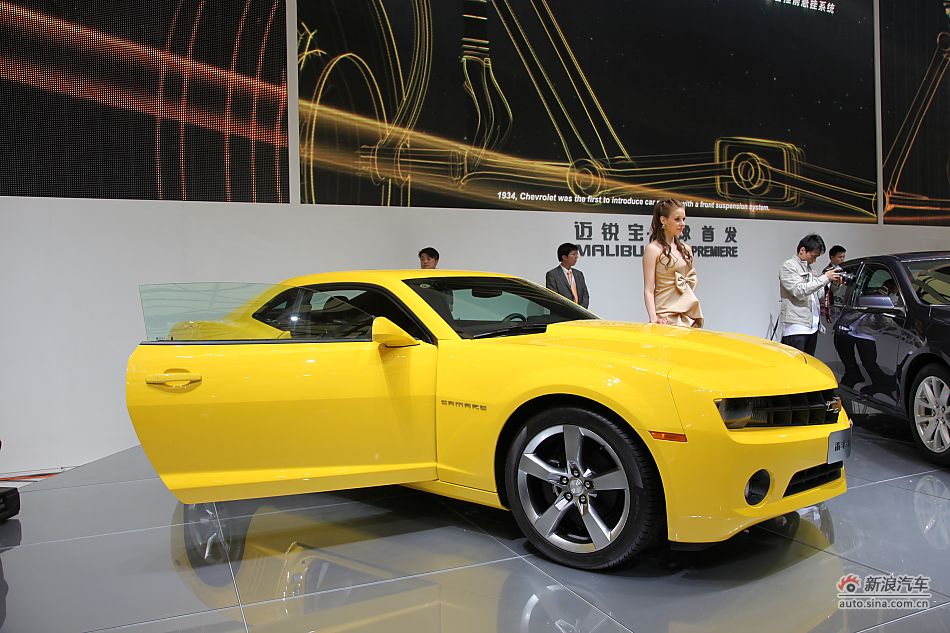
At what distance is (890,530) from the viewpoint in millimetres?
2943

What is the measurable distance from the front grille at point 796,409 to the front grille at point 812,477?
0.18m

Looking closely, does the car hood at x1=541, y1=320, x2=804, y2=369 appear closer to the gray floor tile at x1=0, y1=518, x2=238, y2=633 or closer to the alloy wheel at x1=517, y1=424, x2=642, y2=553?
the alloy wheel at x1=517, y1=424, x2=642, y2=553

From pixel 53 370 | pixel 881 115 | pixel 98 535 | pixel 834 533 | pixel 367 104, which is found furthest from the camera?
pixel 881 115

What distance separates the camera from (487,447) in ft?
8.85

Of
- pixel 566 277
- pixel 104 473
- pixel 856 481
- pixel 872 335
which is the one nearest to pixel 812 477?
Answer: pixel 856 481

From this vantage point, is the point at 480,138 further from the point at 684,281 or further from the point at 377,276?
the point at 377,276

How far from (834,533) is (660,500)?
1.14 metres

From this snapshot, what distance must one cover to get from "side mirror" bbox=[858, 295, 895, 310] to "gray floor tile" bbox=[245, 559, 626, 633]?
10.6 ft

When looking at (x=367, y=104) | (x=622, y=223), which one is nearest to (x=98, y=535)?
(x=367, y=104)

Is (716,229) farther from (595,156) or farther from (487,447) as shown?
(487,447)

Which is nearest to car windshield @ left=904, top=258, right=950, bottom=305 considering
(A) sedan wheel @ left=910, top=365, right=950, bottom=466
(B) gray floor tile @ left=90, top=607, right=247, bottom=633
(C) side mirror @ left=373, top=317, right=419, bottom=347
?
(A) sedan wheel @ left=910, top=365, right=950, bottom=466

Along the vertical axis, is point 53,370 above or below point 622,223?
below

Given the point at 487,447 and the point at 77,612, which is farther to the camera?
the point at 487,447

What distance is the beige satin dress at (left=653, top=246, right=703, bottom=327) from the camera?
3.79 m
